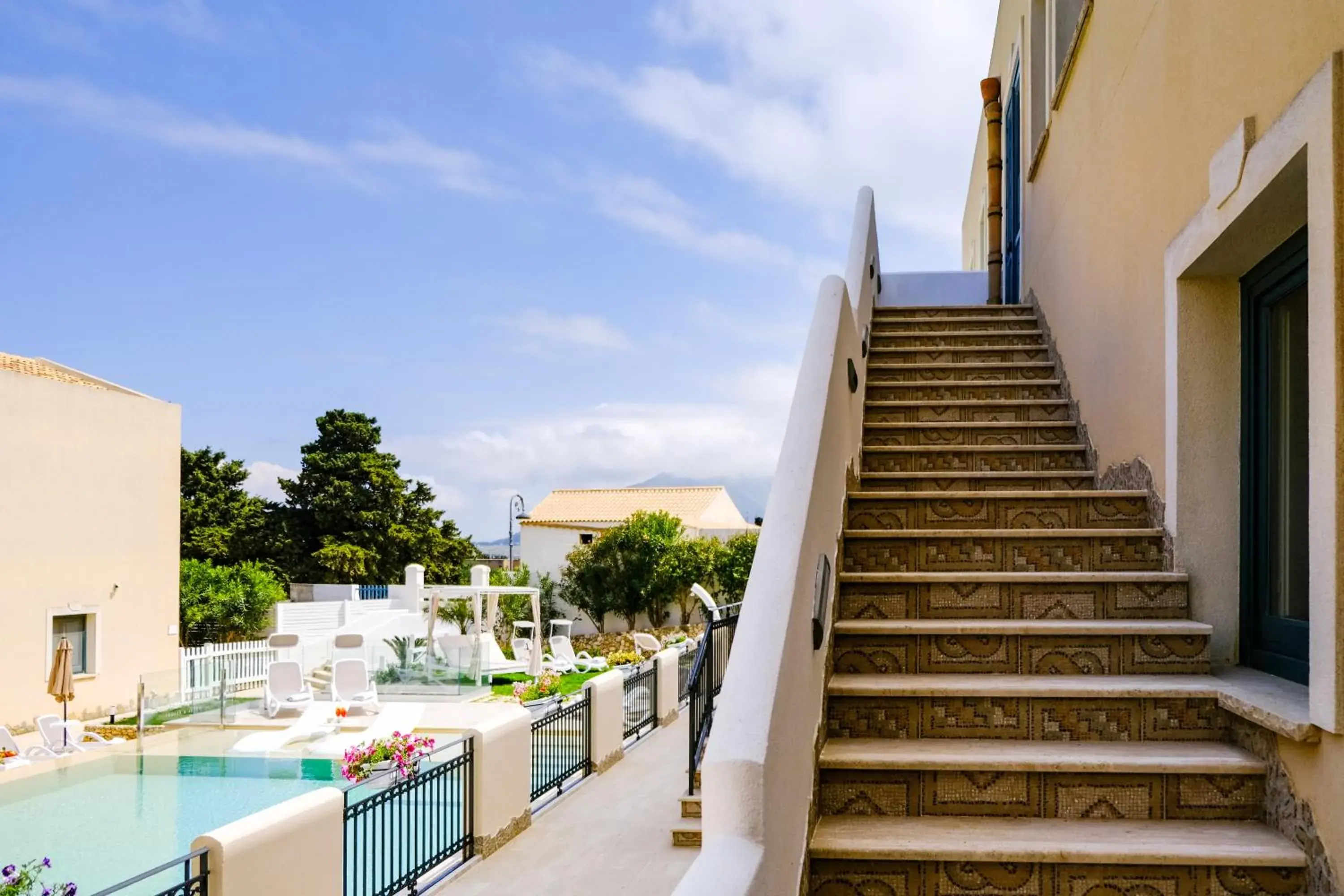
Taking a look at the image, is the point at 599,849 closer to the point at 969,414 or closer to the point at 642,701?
the point at 969,414

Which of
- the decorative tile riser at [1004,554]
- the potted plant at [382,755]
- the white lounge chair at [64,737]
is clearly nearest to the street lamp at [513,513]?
the white lounge chair at [64,737]

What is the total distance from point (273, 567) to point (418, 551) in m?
5.14

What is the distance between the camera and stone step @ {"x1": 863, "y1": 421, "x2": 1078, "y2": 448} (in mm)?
5297

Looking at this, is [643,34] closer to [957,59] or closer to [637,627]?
[957,59]

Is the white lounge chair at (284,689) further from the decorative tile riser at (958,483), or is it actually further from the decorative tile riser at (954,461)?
the decorative tile riser at (958,483)

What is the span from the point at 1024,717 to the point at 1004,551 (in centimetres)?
95

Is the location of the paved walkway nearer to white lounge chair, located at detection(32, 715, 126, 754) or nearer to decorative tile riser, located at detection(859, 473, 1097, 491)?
decorative tile riser, located at detection(859, 473, 1097, 491)

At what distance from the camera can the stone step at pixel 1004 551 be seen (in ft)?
12.4

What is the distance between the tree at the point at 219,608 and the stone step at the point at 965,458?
24.5 meters

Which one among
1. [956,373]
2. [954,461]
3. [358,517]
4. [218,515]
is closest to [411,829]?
[954,461]

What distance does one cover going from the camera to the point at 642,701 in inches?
508

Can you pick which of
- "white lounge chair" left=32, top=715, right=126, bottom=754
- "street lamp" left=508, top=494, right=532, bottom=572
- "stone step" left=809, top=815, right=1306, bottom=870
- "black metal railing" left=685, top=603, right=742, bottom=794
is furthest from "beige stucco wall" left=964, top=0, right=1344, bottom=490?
"street lamp" left=508, top=494, right=532, bottom=572

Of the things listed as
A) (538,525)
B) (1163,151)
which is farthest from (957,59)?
(538,525)

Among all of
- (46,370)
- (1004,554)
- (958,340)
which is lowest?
(1004,554)
